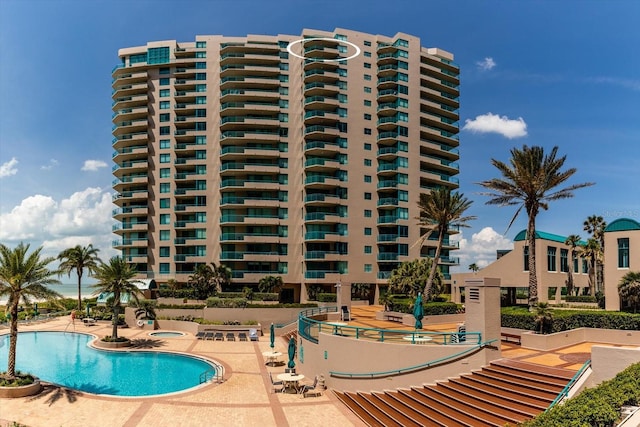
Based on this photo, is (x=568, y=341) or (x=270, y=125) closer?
(x=568, y=341)

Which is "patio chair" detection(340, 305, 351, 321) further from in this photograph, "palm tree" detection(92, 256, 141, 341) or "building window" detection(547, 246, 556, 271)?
"building window" detection(547, 246, 556, 271)

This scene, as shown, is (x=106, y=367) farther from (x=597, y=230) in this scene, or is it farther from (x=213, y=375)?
(x=597, y=230)

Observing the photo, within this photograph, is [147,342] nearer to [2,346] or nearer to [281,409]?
[2,346]

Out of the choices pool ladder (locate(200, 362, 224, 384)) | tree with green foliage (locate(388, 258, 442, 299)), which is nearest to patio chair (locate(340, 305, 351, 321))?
tree with green foliage (locate(388, 258, 442, 299))

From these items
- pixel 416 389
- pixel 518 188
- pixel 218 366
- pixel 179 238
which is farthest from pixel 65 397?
pixel 179 238

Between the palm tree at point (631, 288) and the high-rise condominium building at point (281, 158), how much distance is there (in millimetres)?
33513

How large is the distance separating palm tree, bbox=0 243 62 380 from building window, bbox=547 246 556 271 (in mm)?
47645

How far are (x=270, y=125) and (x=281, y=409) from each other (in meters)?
50.4

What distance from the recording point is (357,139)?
214 ft

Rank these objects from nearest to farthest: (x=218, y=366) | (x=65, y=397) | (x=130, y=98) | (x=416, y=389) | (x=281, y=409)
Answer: (x=416, y=389) → (x=281, y=409) → (x=65, y=397) → (x=218, y=366) → (x=130, y=98)

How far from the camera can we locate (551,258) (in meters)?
49.0

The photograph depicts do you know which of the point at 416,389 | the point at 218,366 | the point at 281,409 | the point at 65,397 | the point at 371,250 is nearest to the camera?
the point at 416,389

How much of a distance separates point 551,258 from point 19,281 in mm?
50458

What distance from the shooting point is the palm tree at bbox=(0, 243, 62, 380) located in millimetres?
23984
